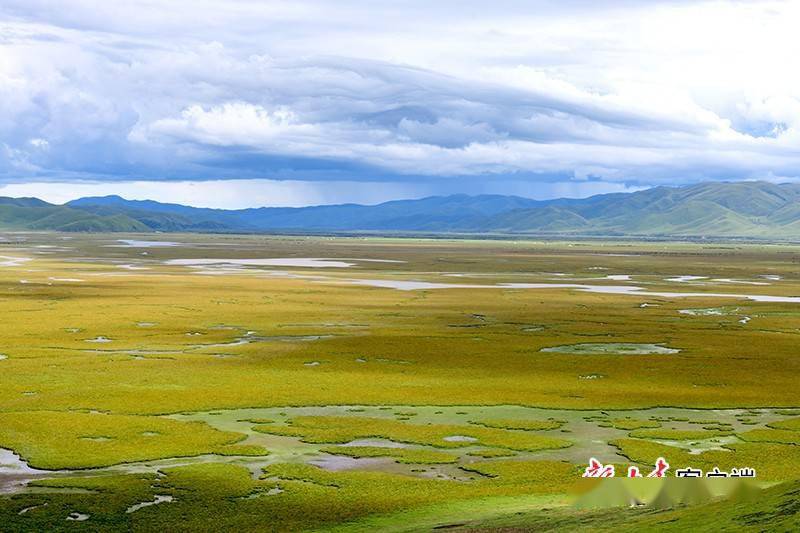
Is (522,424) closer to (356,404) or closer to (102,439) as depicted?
(356,404)

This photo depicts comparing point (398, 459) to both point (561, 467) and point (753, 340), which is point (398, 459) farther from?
point (753, 340)

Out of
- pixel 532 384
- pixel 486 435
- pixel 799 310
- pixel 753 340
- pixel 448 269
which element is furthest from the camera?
pixel 448 269

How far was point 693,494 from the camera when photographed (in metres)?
30.5

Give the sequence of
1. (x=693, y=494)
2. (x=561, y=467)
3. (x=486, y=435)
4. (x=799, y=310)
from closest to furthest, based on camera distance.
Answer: (x=693, y=494), (x=561, y=467), (x=486, y=435), (x=799, y=310)

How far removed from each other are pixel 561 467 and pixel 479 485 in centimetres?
475

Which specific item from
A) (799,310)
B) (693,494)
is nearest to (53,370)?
(693,494)

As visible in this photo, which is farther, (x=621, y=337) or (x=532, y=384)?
(x=621, y=337)

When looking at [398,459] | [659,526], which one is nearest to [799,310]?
[398,459]

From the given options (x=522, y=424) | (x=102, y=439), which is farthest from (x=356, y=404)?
(x=102, y=439)

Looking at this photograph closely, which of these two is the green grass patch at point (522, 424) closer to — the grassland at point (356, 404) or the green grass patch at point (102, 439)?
the grassland at point (356, 404)

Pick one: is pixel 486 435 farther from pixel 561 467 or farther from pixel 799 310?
pixel 799 310

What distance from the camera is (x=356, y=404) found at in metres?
52.2

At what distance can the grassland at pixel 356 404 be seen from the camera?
113 feet

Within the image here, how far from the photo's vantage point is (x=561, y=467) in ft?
128
